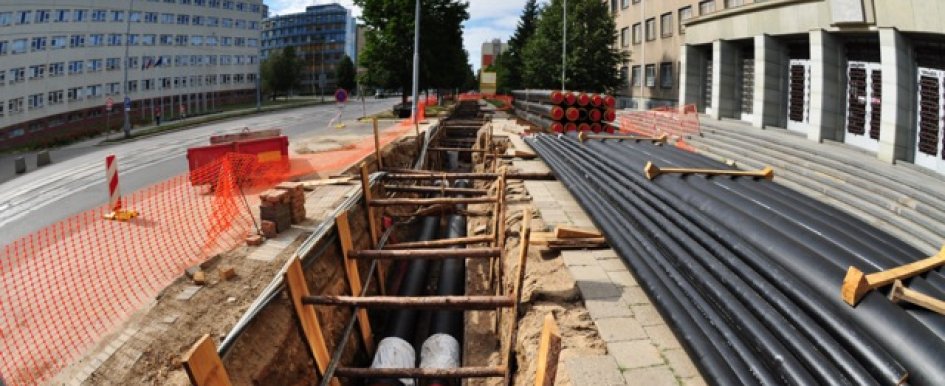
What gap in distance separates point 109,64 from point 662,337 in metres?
57.9

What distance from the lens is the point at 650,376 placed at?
144 inches

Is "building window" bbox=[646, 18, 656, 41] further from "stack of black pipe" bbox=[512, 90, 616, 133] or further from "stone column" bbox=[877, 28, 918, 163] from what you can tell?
"stone column" bbox=[877, 28, 918, 163]

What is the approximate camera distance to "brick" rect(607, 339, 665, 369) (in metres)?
3.84

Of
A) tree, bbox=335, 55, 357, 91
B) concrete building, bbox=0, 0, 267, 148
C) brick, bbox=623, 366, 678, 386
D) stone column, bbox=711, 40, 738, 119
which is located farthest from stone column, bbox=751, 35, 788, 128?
tree, bbox=335, 55, 357, 91

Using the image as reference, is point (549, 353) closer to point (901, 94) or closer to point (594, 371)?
point (594, 371)

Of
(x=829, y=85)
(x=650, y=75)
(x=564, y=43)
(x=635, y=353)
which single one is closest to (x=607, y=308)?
(x=635, y=353)

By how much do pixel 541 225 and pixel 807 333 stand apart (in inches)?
178

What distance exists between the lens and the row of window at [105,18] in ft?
128

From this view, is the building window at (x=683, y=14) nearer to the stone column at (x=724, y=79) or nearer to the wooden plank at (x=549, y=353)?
the stone column at (x=724, y=79)

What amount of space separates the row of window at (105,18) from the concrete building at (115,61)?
8 cm

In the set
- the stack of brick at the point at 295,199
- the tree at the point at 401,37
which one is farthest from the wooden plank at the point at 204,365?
the tree at the point at 401,37

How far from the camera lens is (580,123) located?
16.5 m

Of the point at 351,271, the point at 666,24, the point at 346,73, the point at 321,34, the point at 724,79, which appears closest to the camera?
the point at 351,271

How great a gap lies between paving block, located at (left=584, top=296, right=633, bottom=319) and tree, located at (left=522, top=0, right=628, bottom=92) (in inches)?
1063
